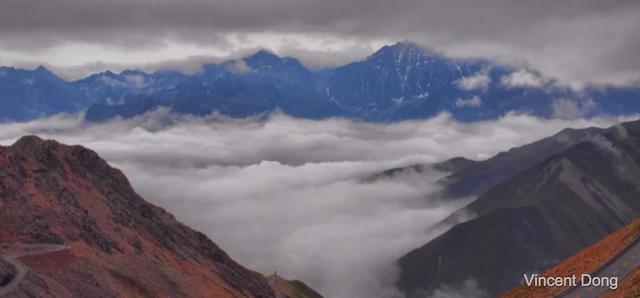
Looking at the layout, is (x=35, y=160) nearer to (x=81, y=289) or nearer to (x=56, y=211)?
(x=56, y=211)

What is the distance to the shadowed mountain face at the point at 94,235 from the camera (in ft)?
375

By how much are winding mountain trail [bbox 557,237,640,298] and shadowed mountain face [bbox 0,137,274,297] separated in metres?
61.3

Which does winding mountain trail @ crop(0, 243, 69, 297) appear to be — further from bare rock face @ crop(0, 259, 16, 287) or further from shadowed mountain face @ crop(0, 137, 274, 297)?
shadowed mountain face @ crop(0, 137, 274, 297)

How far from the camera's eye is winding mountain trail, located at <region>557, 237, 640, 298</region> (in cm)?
7206

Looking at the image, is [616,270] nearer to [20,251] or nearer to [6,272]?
[6,272]

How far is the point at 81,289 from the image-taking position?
10825 centimetres

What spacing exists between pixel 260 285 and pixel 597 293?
419 ft

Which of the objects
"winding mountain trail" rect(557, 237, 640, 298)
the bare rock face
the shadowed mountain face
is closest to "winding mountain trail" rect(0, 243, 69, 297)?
the bare rock face

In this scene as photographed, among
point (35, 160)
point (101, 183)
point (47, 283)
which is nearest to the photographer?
point (47, 283)

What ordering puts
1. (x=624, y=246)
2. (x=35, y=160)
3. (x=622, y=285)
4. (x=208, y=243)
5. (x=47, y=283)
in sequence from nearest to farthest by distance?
(x=622, y=285), (x=624, y=246), (x=47, y=283), (x=35, y=160), (x=208, y=243)

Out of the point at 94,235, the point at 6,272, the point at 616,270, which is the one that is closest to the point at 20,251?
the point at 6,272

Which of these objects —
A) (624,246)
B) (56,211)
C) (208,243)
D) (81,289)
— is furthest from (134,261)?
(624,246)

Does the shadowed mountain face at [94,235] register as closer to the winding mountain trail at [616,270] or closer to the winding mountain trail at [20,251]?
the winding mountain trail at [20,251]

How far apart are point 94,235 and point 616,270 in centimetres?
8845
